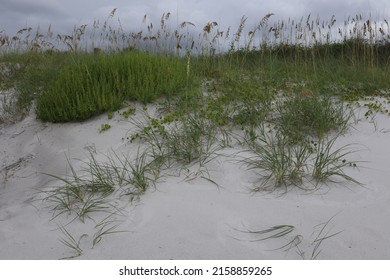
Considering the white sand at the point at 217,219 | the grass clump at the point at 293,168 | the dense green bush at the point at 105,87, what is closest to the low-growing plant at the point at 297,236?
the white sand at the point at 217,219

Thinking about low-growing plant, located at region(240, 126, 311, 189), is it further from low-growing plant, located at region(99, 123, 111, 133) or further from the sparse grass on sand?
low-growing plant, located at region(99, 123, 111, 133)

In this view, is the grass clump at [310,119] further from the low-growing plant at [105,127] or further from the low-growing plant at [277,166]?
the low-growing plant at [105,127]

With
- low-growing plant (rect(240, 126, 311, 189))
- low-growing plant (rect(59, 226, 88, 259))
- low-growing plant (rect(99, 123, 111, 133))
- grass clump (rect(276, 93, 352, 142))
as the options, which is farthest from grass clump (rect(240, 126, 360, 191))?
low-growing plant (rect(99, 123, 111, 133))

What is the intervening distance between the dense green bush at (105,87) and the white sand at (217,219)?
121cm

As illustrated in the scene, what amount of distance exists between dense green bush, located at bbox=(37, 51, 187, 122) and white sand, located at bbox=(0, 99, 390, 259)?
1214 mm

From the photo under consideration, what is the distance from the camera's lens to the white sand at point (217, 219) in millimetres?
2506

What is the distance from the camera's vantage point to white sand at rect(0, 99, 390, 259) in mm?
2506

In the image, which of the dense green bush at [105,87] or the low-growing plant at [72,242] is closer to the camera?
the low-growing plant at [72,242]

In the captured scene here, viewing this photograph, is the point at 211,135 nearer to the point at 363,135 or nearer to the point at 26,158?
the point at 363,135

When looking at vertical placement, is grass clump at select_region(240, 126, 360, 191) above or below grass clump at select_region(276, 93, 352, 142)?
below

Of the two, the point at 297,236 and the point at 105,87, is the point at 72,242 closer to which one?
the point at 297,236

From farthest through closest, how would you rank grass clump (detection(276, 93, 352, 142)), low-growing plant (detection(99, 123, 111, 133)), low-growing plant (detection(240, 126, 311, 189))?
low-growing plant (detection(99, 123, 111, 133)), grass clump (detection(276, 93, 352, 142)), low-growing plant (detection(240, 126, 311, 189))

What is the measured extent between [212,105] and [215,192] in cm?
191

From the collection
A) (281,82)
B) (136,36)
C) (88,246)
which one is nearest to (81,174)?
(88,246)
